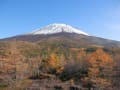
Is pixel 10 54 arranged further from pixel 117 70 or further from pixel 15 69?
pixel 117 70

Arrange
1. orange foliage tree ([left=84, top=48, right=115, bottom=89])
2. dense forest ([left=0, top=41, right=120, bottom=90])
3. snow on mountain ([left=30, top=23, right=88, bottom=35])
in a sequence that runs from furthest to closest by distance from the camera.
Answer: snow on mountain ([left=30, top=23, right=88, bottom=35]) < orange foliage tree ([left=84, top=48, right=115, bottom=89]) < dense forest ([left=0, top=41, right=120, bottom=90])

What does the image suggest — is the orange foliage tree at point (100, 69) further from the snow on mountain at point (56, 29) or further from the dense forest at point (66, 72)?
the snow on mountain at point (56, 29)

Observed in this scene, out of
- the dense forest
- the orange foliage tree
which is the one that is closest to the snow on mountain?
the dense forest

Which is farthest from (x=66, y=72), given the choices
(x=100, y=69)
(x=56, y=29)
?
(x=56, y=29)

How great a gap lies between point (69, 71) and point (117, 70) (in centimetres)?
688

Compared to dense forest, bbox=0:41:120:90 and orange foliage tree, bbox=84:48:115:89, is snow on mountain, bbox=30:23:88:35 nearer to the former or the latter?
dense forest, bbox=0:41:120:90

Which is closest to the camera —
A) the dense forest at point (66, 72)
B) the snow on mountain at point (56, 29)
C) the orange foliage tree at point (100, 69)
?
the dense forest at point (66, 72)

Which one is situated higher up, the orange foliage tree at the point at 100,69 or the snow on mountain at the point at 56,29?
the snow on mountain at the point at 56,29

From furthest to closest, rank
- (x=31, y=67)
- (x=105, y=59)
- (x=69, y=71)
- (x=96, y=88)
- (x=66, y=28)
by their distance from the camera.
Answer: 1. (x=66, y=28)
2. (x=31, y=67)
3. (x=69, y=71)
4. (x=105, y=59)
5. (x=96, y=88)

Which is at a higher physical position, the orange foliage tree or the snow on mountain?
the snow on mountain

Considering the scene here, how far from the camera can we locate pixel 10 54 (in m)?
29.1

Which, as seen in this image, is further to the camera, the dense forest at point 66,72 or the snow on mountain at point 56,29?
the snow on mountain at point 56,29

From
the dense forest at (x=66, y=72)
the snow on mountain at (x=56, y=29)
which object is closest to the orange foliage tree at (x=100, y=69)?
the dense forest at (x=66, y=72)

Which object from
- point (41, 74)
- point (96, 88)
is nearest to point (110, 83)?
point (96, 88)
